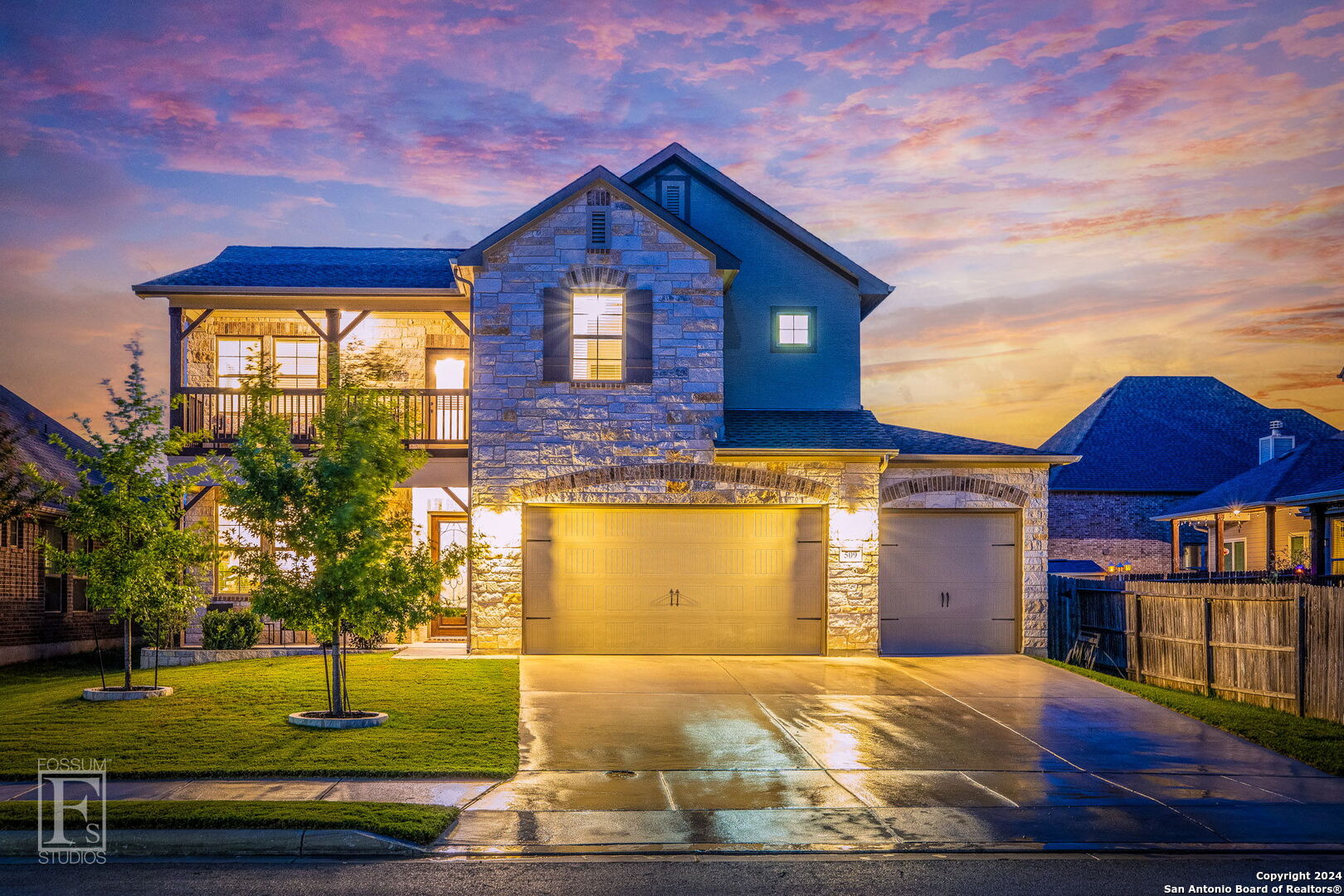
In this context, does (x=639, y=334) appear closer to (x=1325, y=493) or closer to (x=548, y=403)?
(x=548, y=403)

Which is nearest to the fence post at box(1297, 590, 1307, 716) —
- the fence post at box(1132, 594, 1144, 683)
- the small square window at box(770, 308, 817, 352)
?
the fence post at box(1132, 594, 1144, 683)

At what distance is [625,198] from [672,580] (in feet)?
21.4

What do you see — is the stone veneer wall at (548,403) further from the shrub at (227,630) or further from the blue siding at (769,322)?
the shrub at (227,630)

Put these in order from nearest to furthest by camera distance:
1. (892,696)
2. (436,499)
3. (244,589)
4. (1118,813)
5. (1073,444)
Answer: (1118,813)
(892,696)
(244,589)
(436,499)
(1073,444)

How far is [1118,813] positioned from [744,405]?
11.9 meters

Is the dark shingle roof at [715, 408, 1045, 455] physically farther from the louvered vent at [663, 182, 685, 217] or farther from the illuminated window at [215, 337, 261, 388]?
the illuminated window at [215, 337, 261, 388]

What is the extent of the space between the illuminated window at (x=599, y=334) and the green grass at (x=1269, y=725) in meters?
9.43

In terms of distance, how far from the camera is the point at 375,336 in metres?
20.5

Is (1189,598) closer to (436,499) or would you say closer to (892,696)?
(892,696)

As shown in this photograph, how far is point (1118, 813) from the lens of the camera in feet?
29.7

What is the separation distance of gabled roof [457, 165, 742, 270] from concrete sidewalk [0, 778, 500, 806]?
10.4m

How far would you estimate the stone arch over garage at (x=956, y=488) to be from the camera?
1914cm

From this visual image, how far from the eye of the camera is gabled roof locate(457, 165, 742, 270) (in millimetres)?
18094

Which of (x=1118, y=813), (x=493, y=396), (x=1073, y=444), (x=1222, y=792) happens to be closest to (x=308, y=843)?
(x=1118, y=813)
